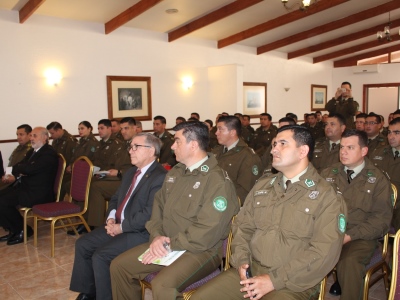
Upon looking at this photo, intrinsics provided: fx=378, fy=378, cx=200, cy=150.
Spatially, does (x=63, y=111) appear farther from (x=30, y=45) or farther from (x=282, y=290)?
(x=282, y=290)

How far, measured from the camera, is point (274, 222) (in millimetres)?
1887

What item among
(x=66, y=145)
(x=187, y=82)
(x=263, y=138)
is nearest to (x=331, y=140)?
(x=263, y=138)

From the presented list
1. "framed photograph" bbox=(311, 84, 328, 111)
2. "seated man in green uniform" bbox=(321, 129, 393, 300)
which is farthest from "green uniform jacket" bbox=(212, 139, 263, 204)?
"framed photograph" bbox=(311, 84, 328, 111)

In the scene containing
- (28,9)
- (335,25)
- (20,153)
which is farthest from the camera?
(335,25)

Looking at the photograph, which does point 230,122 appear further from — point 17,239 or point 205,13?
point 205,13

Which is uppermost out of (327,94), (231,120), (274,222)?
(327,94)

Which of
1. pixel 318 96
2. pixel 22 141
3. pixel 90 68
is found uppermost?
pixel 90 68

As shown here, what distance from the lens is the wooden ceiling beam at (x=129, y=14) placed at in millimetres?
6457

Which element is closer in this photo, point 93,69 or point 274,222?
point 274,222

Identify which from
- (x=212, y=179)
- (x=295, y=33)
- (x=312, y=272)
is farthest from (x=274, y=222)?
(x=295, y=33)

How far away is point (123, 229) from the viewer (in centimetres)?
262

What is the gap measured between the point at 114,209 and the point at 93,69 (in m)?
5.29

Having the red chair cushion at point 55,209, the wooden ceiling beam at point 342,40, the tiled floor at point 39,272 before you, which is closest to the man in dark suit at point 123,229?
the tiled floor at point 39,272

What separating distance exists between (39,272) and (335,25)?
8.85 m
